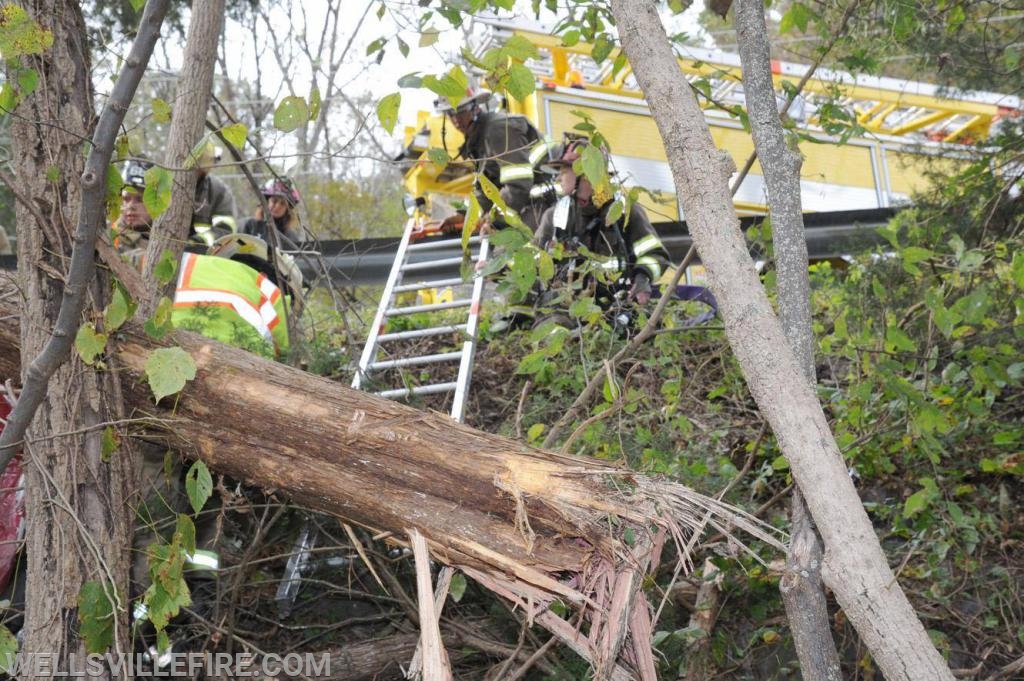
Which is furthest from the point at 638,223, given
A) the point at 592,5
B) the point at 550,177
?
the point at 592,5

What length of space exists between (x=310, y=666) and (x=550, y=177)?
11.4ft

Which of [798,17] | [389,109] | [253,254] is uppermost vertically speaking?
[798,17]

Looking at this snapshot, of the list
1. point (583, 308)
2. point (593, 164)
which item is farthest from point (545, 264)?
point (593, 164)

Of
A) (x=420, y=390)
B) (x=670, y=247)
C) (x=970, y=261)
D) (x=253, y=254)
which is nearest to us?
(x=970, y=261)

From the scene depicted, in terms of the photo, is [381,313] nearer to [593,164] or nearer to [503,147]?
[503,147]

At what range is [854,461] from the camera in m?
3.63

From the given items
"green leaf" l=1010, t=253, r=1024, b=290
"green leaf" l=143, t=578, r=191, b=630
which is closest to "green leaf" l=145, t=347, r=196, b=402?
"green leaf" l=143, t=578, r=191, b=630

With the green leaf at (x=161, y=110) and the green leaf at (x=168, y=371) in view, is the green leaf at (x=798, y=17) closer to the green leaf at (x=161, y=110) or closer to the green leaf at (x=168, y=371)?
the green leaf at (x=161, y=110)

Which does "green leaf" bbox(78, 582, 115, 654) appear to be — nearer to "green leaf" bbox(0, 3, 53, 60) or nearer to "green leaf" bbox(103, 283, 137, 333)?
"green leaf" bbox(103, 283, 137, 333)

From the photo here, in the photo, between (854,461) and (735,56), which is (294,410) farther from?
(735,56)

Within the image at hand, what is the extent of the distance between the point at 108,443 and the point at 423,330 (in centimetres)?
216

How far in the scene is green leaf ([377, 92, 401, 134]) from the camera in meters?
2.27

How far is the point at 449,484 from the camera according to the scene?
6.71 feet

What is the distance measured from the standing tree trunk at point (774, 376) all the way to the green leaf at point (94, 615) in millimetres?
1535
